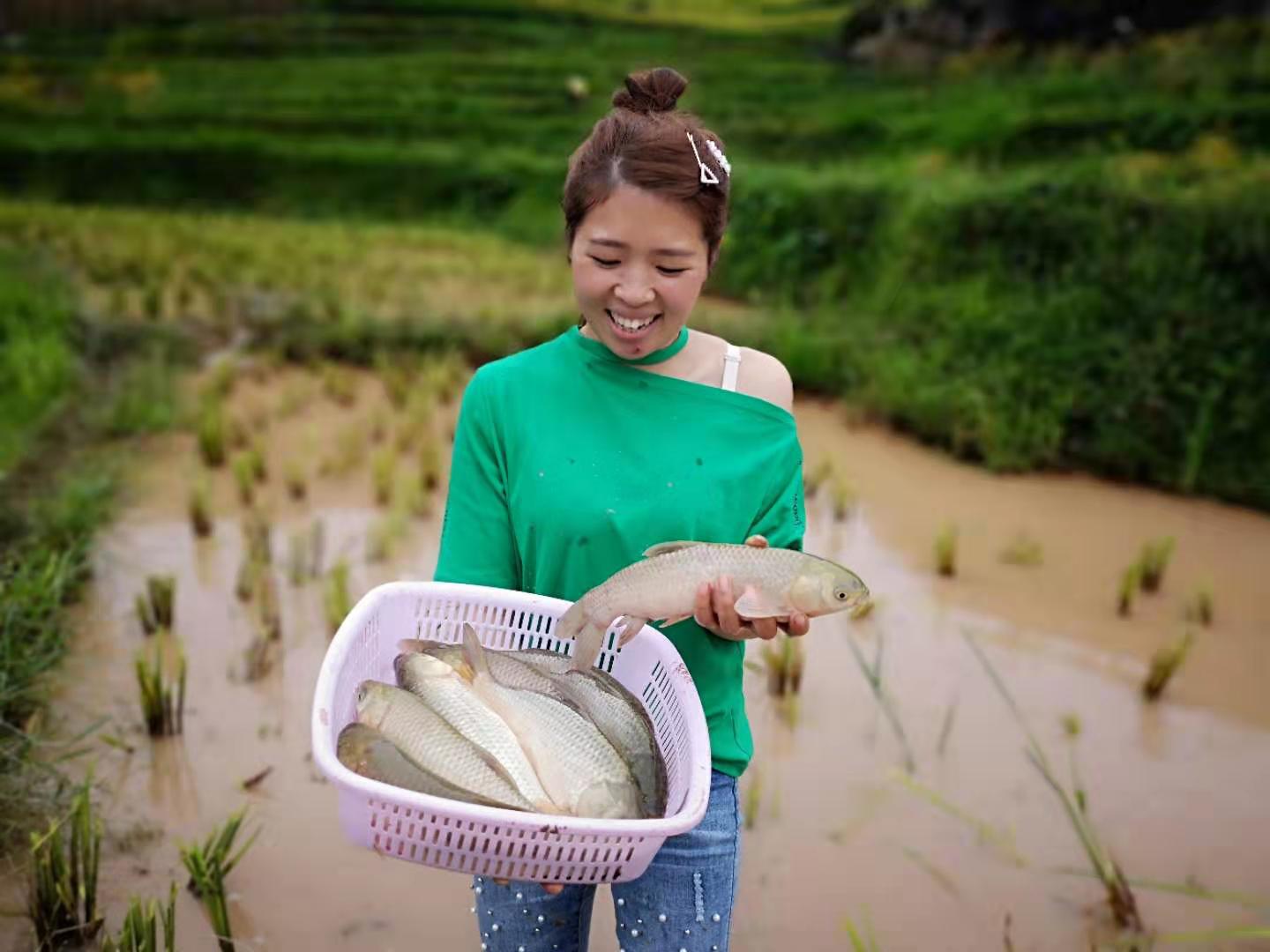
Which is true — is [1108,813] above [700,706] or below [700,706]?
below

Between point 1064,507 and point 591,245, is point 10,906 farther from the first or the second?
point 1064,507

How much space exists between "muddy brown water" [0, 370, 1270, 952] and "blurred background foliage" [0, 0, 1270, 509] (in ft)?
3.50

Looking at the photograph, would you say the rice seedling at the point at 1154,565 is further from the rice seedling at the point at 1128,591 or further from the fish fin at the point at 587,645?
the fish fin at the point at 587,645

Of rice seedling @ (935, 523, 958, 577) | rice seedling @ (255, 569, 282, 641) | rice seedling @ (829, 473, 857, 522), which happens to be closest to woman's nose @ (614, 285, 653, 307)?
rice seedling @ (255, 569, 282, 641)

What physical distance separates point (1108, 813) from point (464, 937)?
1841 mm

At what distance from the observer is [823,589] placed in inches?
66.0

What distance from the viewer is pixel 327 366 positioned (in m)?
7.57

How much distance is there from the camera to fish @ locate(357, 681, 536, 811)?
1.66 metres

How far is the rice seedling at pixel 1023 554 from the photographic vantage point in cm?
→ 526

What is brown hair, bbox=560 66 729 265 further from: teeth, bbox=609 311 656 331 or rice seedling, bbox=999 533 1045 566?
rice seedling, bbox=999 533 1045 566

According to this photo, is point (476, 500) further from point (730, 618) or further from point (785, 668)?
point (785, 668)

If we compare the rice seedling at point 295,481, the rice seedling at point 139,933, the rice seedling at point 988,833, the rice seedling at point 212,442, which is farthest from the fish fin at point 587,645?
the rice seedling at point 212,442

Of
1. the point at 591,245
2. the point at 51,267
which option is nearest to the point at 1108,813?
the point at 591,245

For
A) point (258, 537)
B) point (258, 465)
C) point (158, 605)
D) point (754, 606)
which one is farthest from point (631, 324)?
point (258, 465)
